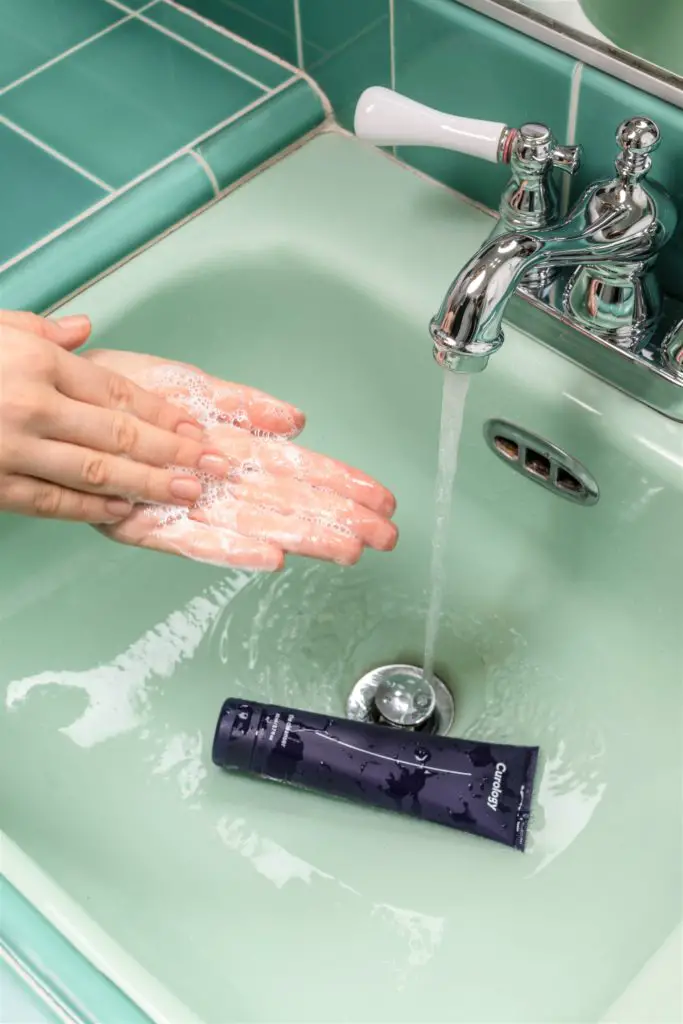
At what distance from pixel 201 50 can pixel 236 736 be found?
0.55 metres

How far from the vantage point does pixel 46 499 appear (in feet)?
1.94

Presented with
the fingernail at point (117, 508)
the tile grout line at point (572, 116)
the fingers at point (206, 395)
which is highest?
the tile grout line at point (572, 116)

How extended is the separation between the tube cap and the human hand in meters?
0.10

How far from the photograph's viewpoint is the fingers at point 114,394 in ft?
1.98

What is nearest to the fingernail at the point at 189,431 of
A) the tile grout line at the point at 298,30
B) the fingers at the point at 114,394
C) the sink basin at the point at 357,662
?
the fingers at the point at 114,394

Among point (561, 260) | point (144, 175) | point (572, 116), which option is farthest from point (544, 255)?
point (144, 175)

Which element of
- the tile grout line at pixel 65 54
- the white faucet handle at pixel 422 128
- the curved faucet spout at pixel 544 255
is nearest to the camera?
the curved faucet spout at pixel 544 255

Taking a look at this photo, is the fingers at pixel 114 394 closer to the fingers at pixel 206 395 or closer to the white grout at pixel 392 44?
the fingers at pixel 206 395

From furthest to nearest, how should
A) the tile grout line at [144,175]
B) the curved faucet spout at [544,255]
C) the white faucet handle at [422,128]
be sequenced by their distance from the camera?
the tile grout line at [144,175]
the white faucet handle at [422,128]
the curved faucet spout at [544,255]

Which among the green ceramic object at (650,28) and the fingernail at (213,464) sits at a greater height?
the green ceramic object at (650,28)

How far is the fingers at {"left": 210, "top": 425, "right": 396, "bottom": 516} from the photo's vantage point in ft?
2.13

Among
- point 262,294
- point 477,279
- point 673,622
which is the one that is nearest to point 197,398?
point 262,294

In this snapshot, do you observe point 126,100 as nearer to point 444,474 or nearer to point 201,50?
point 201,50

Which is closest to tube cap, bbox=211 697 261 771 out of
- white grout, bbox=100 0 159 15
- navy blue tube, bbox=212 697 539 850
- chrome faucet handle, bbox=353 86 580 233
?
navy blue tube, bbox=212 697 539 850
